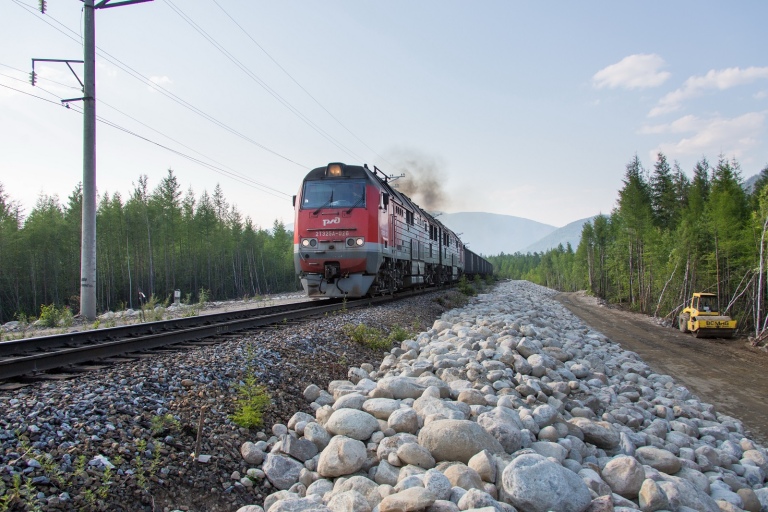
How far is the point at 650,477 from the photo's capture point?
3711 millimetres

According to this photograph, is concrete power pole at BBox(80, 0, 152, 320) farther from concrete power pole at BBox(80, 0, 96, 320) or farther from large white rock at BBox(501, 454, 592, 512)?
large white rock at BBox(501, 454, 592, 512)

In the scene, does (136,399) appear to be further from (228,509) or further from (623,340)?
(623,340)

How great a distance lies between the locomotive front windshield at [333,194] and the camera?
1305 cm

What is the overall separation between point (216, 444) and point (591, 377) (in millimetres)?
6576

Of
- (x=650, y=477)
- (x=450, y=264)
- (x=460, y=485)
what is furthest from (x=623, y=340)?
(x=460, y=485)

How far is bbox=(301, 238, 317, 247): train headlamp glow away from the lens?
13.0 m

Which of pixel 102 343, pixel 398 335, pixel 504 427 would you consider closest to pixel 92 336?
pixel 102 343

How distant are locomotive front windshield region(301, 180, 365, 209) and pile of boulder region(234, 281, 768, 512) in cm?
702

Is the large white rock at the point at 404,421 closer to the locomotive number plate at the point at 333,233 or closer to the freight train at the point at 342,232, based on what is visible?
the freight train at the point at 342,232

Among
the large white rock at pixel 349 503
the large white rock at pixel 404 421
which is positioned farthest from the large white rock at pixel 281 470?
the large white rock at pixel 404 421

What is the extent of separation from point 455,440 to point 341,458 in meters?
0.84

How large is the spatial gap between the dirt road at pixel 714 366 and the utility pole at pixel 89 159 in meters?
13.9

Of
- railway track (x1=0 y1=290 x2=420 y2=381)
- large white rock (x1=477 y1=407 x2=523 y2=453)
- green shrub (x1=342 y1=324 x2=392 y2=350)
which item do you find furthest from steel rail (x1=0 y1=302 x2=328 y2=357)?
large white rock (x1=477 y1=407 x2=523 y2=453)

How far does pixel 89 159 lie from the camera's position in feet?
37.6
